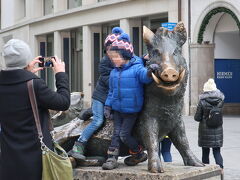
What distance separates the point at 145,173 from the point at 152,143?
299 mm

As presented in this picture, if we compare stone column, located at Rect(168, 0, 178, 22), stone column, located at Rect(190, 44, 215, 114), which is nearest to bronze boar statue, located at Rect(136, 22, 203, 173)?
stone column, located at Rect(190, 44, 215, 114)

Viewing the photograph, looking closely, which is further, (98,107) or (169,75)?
(98,107)

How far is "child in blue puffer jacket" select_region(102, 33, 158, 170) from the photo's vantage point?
16.6 ft

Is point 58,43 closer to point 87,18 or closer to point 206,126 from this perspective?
point 87,18

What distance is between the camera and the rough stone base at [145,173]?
486 cm

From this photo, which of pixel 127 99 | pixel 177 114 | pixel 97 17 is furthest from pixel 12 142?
pixel 97 17

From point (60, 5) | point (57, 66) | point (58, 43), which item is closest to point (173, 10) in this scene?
point (60, 5)

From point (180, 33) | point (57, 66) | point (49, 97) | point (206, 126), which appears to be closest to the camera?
point (49, 97)

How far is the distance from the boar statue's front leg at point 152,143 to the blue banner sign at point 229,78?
60.5 ft

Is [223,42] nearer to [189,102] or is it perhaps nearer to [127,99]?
[189,102]

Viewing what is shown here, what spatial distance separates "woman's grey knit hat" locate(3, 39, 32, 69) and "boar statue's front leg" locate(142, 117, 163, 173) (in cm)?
160

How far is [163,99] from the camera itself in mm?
4969

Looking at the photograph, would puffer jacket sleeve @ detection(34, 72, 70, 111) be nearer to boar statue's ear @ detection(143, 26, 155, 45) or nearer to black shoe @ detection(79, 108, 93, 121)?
boar statue's ear @ detection(143, 26, 155, 45)

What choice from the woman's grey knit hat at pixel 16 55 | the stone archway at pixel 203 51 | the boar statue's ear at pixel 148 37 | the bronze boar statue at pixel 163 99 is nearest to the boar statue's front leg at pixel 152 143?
the bronze boar statue at pixel 163 99
